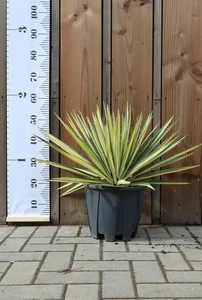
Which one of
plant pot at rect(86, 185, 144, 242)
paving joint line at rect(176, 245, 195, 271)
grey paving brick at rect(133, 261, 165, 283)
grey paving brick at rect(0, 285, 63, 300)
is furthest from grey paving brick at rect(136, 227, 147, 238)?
grey paving brick at rect(0, 285, 63, 300)

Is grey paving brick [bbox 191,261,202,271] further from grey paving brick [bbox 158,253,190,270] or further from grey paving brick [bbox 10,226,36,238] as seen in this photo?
grey paving brick [bbox 10,226,36,238]

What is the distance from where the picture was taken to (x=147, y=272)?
2.46 metres

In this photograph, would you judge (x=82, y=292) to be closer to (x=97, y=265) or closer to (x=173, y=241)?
(x=97, y=265)

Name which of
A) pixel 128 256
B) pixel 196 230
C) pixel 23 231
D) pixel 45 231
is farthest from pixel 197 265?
pixel 23 231

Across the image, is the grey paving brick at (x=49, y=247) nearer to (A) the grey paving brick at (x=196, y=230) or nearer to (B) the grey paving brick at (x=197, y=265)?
(B) the grey paving brick at (x=197, y=265)

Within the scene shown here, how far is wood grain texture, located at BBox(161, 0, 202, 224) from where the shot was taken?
3.60m

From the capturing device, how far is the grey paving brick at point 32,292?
2107mm

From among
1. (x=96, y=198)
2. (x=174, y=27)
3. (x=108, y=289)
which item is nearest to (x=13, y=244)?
(x=96, y=198)

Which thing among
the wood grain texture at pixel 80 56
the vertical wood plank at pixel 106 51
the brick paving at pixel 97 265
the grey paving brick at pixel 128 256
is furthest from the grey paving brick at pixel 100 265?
the vertical wood plank at pixel 106 51

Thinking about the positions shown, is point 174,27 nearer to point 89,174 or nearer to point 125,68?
point 125,68

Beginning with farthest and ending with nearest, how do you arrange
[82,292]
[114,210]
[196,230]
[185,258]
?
[196,230], [114,210], [185,258], [82,292]

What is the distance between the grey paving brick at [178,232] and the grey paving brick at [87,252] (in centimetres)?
75

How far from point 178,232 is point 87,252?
971mm

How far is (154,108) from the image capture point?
11.9 feet
